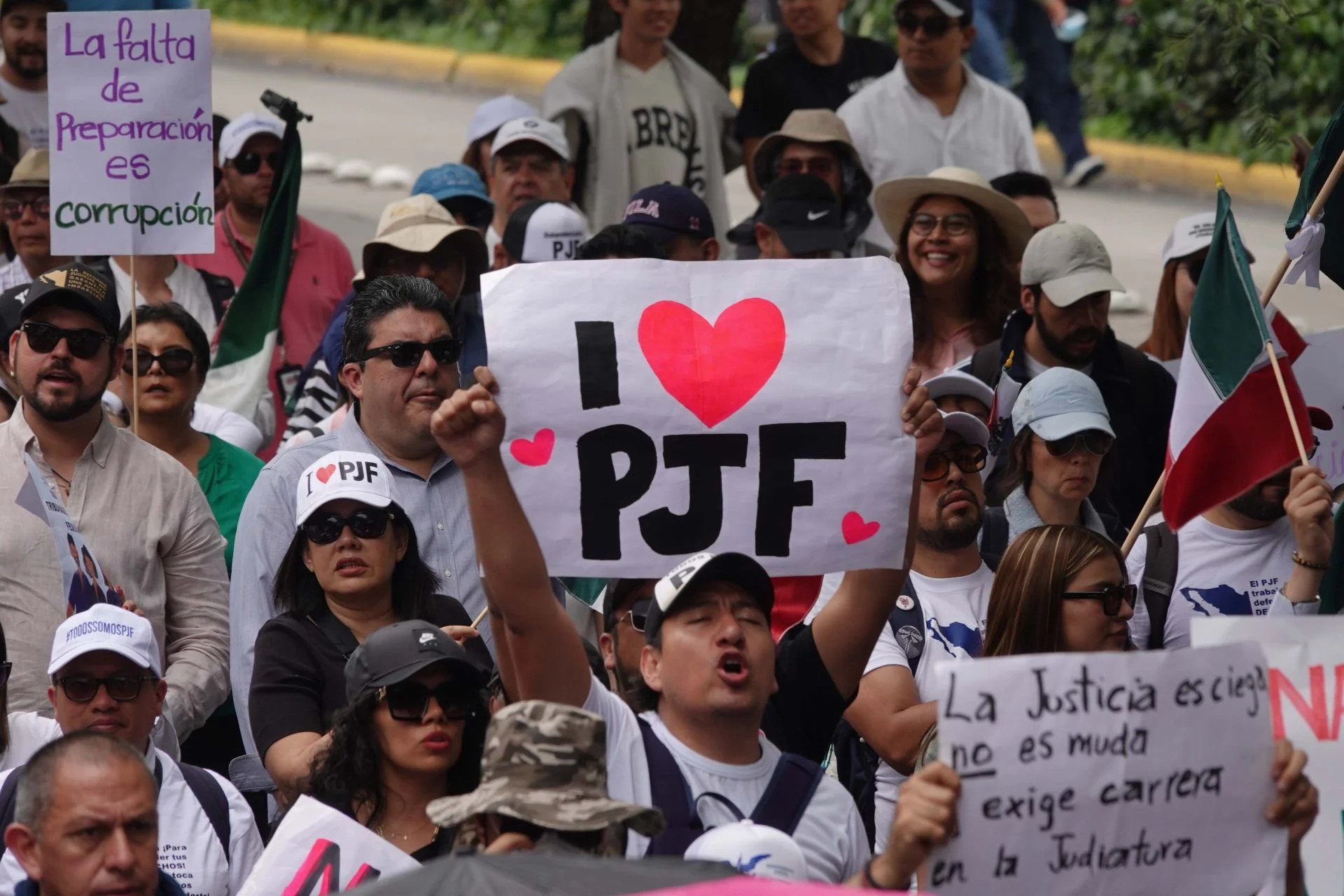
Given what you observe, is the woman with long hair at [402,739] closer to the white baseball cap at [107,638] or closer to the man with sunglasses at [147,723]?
the man with sunglasses at [147,723]

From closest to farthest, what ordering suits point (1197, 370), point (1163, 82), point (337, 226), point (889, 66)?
1. point (1197, 370)
2. point (889, 66)
3. point (337, 226)
4. point (1163, 82)

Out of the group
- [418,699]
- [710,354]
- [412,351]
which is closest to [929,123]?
[412,351]

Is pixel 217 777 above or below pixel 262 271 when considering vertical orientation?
below

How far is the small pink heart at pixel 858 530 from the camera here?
5270 millimetres

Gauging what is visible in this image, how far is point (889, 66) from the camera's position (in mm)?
10734

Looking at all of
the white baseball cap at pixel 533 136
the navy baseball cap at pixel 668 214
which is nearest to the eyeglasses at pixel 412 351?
the navy baseball cap at pixel 668 214

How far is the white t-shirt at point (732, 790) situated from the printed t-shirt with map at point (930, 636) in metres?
0.96

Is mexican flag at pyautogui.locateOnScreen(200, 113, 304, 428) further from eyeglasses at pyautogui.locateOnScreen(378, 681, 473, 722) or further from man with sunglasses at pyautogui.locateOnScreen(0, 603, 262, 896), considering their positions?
eyeglasses at pyautogui.locateOnScreen(378, 681, 473, 722)

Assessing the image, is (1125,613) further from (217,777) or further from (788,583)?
(217,777)

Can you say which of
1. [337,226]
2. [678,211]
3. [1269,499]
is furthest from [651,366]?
[337,226]

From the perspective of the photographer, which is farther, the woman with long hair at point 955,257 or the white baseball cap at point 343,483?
the woman with long hair at point 955,257

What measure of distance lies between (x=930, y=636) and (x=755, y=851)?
1.82m

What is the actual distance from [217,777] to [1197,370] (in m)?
2.66

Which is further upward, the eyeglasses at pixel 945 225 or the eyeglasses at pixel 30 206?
the eyeglasses at pixel 945 225
